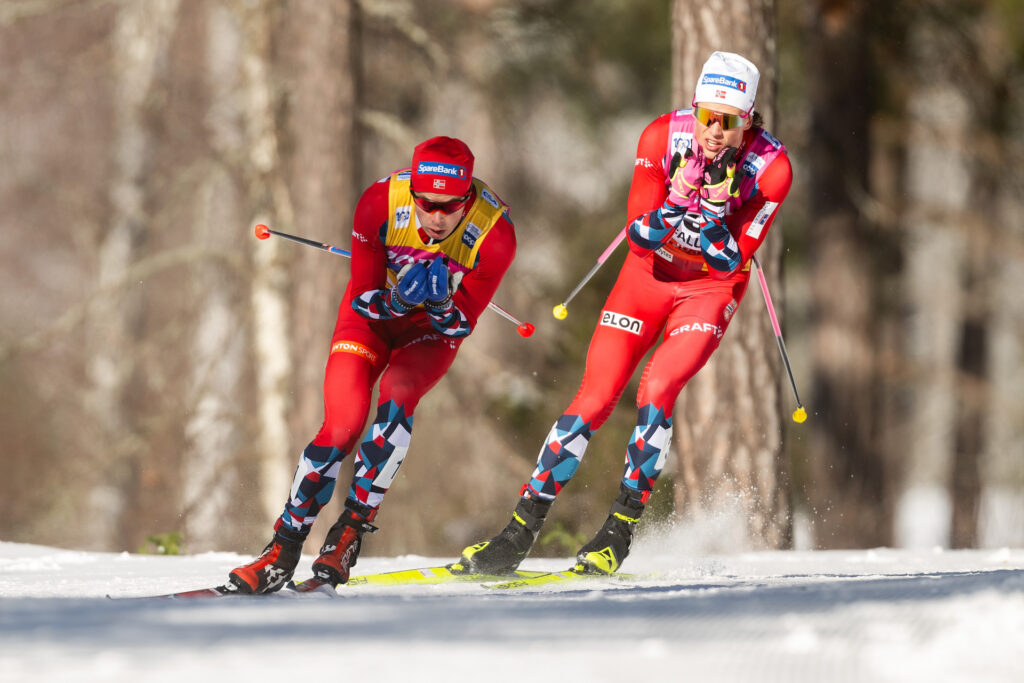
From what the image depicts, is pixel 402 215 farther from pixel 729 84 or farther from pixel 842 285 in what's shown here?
pixel 842 285

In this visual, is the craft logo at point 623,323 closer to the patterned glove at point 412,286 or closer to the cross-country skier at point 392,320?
the cross-country skier at point 392,320

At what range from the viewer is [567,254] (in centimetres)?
1443

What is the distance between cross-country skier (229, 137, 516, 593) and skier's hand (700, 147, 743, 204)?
2.71 feet

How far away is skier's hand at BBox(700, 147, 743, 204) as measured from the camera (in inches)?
225

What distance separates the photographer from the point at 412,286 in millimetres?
5500

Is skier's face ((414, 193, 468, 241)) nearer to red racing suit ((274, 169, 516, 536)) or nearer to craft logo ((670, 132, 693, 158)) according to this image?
red racing suit ((274, 169, 516, 536))

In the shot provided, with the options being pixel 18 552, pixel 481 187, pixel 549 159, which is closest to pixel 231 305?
pixel 549 159

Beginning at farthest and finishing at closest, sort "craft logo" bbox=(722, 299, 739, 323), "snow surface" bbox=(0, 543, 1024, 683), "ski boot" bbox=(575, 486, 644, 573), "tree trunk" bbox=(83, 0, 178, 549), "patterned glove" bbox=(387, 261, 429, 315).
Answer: "tree trunk" bbox=(83, 0, 178, 549) → "craft logo" bbox=(722, 299, 739, 323) → "ski boot" bbox=(575, 486, 644, 573) → "patterned glove" bbox=(387, 261, 429, 315) → "snow surface" bbox=(0, 543, 1024, 683)

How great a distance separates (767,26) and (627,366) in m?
3.10

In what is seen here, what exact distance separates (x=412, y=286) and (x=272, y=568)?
1203 millimetres

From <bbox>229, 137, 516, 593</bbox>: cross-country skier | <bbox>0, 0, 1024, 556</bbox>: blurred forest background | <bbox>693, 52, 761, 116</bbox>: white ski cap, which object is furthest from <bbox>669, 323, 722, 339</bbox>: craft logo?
<bbox>0, 0, 1024, 556</bbox>: blurred forest background

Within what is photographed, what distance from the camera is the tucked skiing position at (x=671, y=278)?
571cm

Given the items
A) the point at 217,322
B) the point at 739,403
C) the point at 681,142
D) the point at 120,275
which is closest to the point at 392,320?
the point at 681,142

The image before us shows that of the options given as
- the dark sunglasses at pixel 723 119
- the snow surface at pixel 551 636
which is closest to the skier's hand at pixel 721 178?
the dark sunglasses at pixel 723 119
